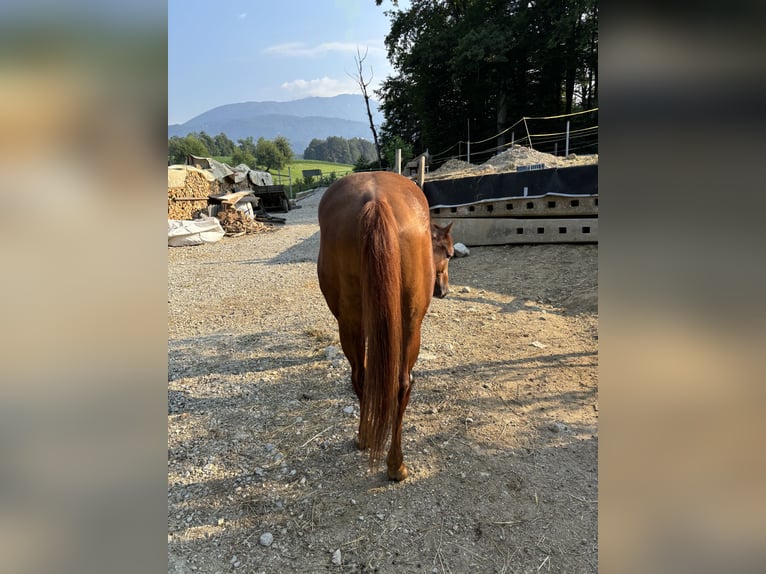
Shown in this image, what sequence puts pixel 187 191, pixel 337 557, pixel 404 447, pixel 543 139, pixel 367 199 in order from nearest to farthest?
pixel 337 557 → pixel 367 199 → pixel 404 447 → pixel 187 191 → pixel 543 139

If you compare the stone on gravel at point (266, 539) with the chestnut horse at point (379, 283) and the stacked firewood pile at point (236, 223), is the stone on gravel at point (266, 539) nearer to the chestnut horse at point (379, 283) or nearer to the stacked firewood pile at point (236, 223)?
the chestnut horse at point (379, 283)

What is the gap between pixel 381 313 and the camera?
2.12 metres

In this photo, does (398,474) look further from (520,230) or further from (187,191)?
(187,191)

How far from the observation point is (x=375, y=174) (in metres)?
2.82

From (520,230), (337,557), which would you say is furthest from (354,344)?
(520,230)

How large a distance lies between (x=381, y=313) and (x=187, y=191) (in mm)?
17159

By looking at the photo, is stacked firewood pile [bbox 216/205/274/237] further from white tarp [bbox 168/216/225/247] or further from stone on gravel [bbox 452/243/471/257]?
stone on gravel [bbox 452/243/471/257]

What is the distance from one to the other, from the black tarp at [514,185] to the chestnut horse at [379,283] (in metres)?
5.80

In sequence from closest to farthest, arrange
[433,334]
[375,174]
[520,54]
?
1. [375,174]
2. [433,334]
3. [520,54]

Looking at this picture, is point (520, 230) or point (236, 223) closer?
point (520, 230)
